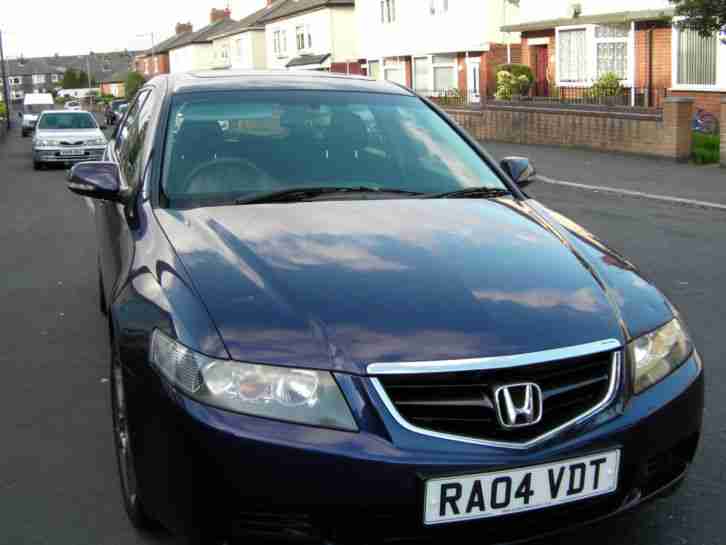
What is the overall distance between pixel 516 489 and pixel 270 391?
734mm

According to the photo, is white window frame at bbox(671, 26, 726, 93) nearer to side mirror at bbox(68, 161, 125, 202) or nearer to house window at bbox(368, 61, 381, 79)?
side mirror at bbox(68, 161, 125, 202)

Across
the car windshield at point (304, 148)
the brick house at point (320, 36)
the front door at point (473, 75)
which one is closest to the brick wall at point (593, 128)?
the front door at point (473, 75)

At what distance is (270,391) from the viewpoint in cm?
290

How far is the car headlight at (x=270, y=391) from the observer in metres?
2.85

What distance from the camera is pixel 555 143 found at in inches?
960

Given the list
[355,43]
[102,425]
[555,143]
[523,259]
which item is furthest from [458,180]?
[355,43]

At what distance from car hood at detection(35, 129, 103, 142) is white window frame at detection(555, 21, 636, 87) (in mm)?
14033

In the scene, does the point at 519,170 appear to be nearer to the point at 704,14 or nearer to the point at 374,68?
the point at 704,14

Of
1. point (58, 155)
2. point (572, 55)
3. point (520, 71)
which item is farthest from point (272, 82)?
point (520, 71)

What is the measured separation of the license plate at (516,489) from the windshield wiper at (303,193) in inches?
69.7

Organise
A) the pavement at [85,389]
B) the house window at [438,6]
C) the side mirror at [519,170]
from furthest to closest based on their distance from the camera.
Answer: the house window at [438,6], the side mirror at [519,170], the pavement at [85,389]

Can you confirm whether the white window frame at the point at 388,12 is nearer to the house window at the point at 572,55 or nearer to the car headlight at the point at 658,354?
the house window at the point at 572,55

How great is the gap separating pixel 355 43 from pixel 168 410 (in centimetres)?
5706

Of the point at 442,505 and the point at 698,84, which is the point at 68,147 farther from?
the point at 442,505
